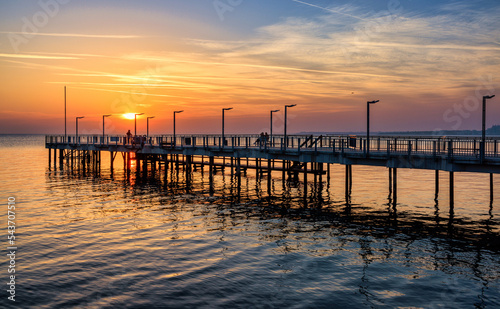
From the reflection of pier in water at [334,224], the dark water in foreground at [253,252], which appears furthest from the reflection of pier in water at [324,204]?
the dark water in foreground at [253,252]

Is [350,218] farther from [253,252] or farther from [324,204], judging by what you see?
[253,252]

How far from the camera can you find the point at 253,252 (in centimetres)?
2030

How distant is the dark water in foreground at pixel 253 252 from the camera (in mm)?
15023

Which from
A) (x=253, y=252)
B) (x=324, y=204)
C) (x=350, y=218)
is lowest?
(x=253, y=252)

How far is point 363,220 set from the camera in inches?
1105

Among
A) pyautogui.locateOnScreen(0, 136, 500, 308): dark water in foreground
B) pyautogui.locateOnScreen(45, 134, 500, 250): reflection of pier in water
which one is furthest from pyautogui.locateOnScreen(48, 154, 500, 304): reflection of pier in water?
pyautogui.locateOnScreen(0, 136, 500, 308): dark water in foreground

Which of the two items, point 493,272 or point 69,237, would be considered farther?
point 69,237

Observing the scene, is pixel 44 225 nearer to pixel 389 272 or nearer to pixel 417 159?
pixel 389 272

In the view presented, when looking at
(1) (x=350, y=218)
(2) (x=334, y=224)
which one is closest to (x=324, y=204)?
(1) (x=350, y=218)

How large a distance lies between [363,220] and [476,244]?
24.6ft

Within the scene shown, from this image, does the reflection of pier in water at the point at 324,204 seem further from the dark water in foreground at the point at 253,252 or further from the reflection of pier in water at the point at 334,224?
the dark water in foreground at the point at 253,252

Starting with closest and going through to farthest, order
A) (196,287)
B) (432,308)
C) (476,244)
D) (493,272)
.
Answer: (432,308) → (196,287) → (493,272) → (476,244)

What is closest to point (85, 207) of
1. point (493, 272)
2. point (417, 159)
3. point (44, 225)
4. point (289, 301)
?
point (44, 225)

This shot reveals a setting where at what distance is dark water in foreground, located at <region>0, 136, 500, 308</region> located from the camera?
1502 centimetres
